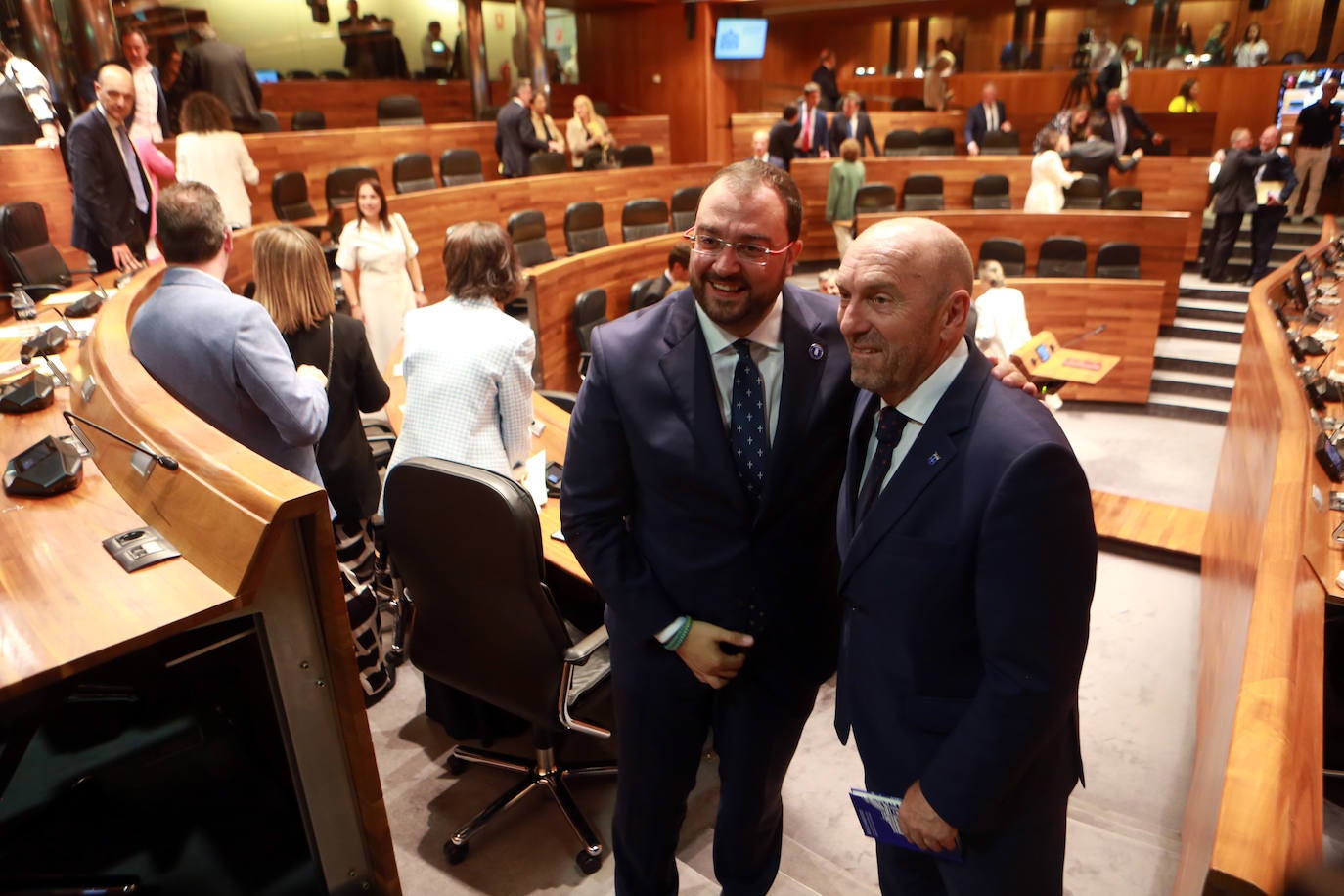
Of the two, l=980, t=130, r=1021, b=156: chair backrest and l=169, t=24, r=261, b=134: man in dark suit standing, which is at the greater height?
l=169, t=24, r=261, b=134: man in dark suit standing

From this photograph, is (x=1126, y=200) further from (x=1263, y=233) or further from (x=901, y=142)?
(x=901, y=142)

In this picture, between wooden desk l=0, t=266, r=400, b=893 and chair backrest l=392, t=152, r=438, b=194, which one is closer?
wooden desk l=0, t=266, r=400, b=893

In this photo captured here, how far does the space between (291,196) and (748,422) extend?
6.04m

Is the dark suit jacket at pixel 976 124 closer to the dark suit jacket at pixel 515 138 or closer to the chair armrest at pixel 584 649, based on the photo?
the dark suit jacket at pixel 515 138

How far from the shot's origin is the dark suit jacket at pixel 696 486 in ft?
5.22

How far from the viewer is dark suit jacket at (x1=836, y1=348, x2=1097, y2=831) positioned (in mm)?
1244

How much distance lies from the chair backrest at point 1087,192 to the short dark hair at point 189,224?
812 centimetres

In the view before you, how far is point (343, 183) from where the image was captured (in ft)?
22.9

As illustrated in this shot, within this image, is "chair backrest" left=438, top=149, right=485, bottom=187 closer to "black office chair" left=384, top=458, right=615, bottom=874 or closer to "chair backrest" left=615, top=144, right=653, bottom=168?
"chair backrest" left=615, top=144, right=653, bottom=168

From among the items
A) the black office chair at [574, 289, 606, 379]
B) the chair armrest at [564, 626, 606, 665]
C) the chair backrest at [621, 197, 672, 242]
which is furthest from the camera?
the chair backrest at [621, 197, 672, 242]

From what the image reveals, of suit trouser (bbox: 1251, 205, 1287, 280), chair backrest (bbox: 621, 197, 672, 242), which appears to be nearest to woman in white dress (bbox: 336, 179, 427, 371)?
chair backrest (bbox: 621, 197, 672, 242)

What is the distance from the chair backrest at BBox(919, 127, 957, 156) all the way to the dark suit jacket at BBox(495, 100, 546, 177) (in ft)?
17.0

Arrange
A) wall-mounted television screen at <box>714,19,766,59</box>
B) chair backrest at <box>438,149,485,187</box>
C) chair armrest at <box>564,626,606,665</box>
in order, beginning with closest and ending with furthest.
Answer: chair armrest at <box>564,626,606,665</box>, chair backrest at <box>438,149,485,187</box>, wall-mounted television screen at <box>714,19,766,59</box>

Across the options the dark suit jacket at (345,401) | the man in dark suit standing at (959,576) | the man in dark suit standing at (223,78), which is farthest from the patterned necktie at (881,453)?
the man in dark suit standing at (223,78)
